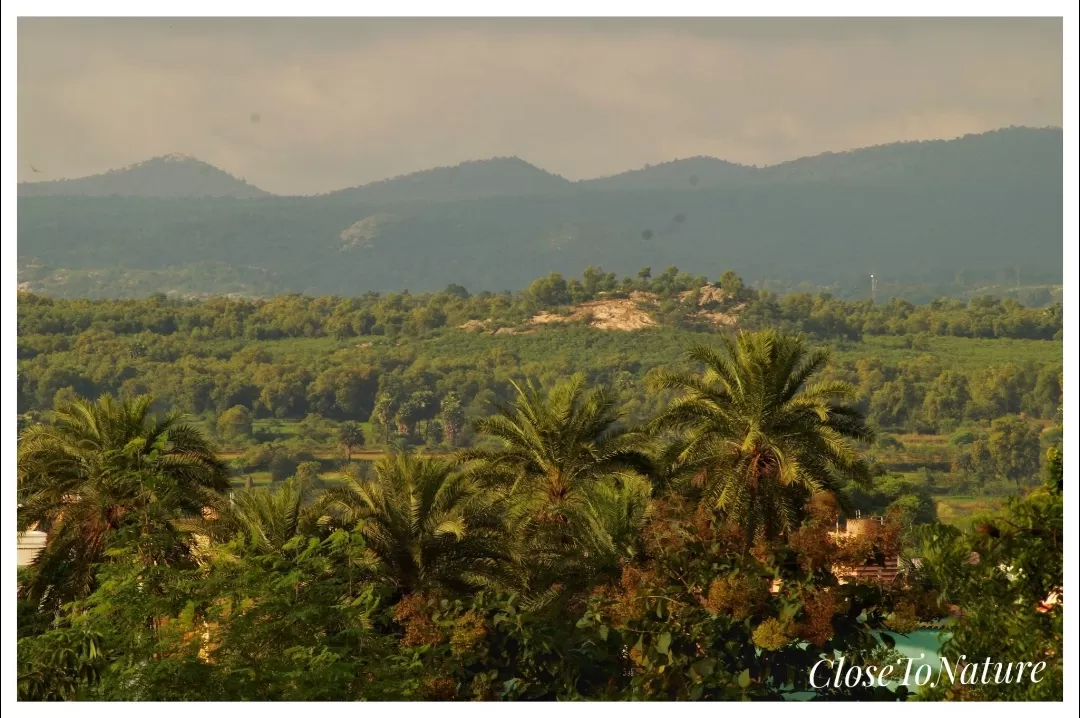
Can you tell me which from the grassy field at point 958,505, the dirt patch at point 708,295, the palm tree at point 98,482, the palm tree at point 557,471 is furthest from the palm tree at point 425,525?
the dirt patch at point 708,295

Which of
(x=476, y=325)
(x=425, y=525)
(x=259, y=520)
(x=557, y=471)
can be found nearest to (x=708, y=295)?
(x=476, y=325)

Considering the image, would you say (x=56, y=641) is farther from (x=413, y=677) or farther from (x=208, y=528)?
(x=208, y=528)

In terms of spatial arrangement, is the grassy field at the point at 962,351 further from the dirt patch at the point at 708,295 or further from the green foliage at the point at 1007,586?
the green foliage at the point at 1007,586

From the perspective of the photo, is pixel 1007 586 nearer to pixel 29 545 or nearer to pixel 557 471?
pixel 557 471

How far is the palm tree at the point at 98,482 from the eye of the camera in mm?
22312

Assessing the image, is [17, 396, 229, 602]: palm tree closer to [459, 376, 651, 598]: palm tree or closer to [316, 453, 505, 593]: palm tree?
[316, 453, 505, 593]: palm tree

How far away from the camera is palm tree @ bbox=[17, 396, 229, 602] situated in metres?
22.3

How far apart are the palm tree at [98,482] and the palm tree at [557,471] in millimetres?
4961

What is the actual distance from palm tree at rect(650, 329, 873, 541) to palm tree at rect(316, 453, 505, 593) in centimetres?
360

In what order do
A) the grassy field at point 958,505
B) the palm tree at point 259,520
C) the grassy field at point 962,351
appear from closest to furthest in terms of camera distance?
the palm tree at point 259,520
the grassy field at point 958,505
the grassy field at point 962,351

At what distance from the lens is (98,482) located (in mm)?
23047

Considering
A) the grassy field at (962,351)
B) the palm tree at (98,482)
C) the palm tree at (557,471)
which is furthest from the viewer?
the grassy field at (962,351)

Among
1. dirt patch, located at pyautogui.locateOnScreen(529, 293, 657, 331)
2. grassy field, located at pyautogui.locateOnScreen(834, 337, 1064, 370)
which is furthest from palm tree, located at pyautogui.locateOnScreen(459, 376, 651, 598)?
dirt patch, located at pyautogui.locateOnScreen(529, 293, 657, 331)

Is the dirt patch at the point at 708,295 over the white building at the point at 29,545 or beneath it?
over
